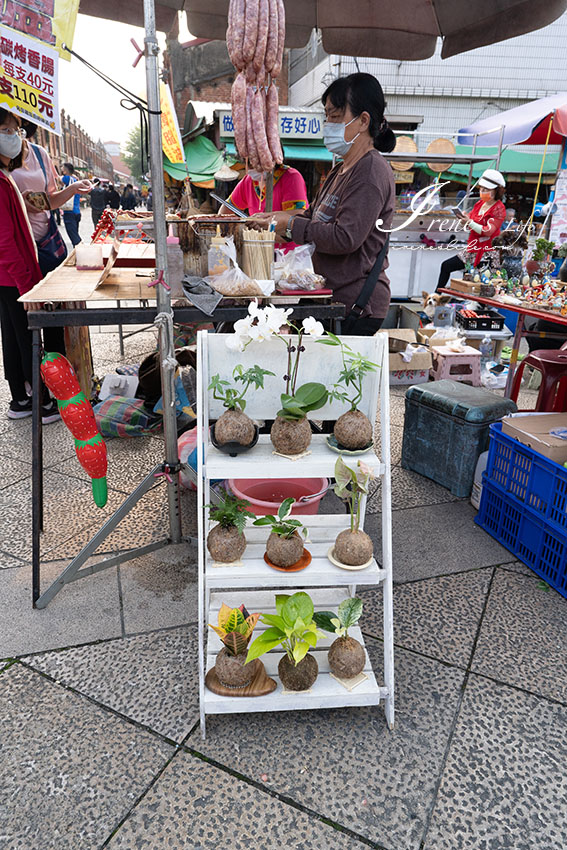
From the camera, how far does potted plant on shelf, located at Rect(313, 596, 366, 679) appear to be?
1924mm

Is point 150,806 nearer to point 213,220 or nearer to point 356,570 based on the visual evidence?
point 356,570

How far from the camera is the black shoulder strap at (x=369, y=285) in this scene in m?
3.03

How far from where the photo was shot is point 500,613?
2.64m

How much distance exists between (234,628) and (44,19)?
2221 mm

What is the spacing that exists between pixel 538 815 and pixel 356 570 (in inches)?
36.6

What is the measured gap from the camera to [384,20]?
4.04m

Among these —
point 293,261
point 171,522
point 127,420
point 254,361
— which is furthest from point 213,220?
point 127,420

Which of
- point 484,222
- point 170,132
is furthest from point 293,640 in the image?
point 484,222

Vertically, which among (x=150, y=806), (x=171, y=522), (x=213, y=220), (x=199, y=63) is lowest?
(x=150, y=806)

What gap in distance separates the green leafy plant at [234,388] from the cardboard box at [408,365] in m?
3.94

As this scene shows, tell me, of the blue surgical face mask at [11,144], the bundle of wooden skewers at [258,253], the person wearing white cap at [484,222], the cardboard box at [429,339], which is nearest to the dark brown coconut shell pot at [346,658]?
the bundle of wooden skewers at [258,253]

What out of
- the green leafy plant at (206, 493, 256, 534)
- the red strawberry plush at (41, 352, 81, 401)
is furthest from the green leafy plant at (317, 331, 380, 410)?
the red strawberry plush at (41, 352, 81, 401)

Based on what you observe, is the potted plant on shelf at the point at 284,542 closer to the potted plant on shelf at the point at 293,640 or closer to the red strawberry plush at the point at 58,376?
the potted plant on shelf at the point at 293,640

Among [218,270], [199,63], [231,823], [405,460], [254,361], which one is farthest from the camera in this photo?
[199,63]
